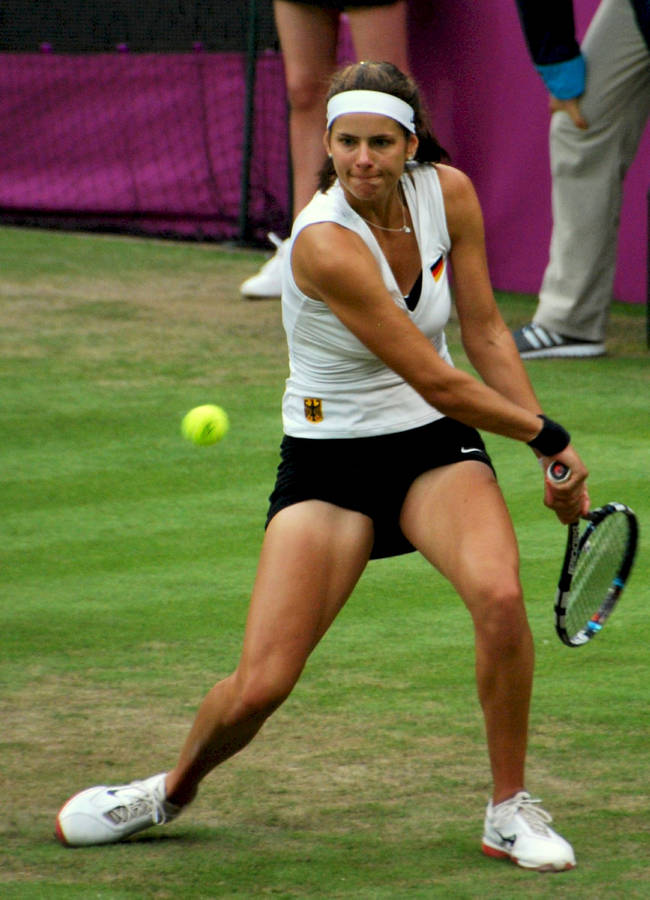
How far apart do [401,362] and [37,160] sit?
10.3 metres

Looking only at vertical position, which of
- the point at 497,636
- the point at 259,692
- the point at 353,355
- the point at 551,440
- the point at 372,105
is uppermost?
the point at 372,105

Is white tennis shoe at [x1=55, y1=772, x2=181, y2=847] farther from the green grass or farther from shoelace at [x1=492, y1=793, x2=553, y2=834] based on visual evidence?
shoelace at [x1=492, y1=793, x2=553, y2=834]

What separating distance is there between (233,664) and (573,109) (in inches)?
176

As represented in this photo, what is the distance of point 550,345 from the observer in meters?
8.56

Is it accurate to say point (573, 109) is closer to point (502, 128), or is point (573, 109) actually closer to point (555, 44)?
point (555, 44)

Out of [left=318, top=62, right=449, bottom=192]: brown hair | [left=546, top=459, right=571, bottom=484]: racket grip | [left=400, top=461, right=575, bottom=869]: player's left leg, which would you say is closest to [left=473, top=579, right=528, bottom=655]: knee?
[left=400, top=461, right=575, bottom=869]: player's left leg

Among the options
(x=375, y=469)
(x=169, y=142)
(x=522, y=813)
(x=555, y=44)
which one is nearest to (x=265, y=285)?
(x=555, y=44)

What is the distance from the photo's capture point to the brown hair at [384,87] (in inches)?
139

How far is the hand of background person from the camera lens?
26.6 ft

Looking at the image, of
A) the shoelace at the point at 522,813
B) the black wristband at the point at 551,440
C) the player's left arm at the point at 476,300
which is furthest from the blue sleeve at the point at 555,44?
the shoelace at the point at 522,813

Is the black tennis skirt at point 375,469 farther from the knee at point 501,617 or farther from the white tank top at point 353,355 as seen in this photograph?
the knee at point 501,617

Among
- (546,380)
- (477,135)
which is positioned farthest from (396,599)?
(477,135)

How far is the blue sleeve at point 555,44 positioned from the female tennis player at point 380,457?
445 cm

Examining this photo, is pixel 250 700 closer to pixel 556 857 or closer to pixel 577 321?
pixel 556 857
